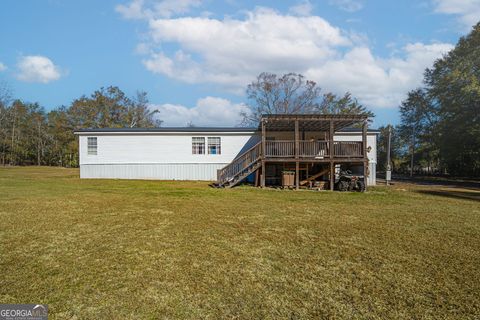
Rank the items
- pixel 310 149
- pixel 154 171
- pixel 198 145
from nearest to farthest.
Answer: pixel 310 149 → pixel 154 171 → pixel 198 145

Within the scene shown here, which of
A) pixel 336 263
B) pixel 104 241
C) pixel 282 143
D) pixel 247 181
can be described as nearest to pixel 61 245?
pixel 104 241

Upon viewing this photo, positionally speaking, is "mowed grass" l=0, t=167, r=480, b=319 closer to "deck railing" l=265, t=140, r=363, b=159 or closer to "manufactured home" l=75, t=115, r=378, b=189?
"deck railing" l=265, t=140, r=363, b=159

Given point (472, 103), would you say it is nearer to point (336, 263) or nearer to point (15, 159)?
point (336, 263)

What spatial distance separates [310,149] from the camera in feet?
50.4

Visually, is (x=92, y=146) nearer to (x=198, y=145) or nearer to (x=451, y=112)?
(x=198, y=145)

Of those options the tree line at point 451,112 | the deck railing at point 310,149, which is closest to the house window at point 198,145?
the deck railing at point 310,149

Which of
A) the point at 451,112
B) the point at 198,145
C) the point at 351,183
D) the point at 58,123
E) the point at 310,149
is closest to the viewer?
the point at 351,183

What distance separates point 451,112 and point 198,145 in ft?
86.8

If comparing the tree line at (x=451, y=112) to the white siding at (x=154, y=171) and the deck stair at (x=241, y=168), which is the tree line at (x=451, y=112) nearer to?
the deck stair at (x=241, y=168)

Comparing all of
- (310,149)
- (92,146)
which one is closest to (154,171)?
(92,146)

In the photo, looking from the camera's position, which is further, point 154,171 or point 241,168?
point 154,171

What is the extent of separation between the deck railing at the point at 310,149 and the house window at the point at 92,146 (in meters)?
11.2

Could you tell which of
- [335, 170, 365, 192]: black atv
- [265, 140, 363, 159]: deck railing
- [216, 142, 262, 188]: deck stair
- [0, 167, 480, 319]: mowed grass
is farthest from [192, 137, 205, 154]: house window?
[0, 167, 480, 319]: mowed grass

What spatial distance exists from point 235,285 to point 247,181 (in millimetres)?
14081
